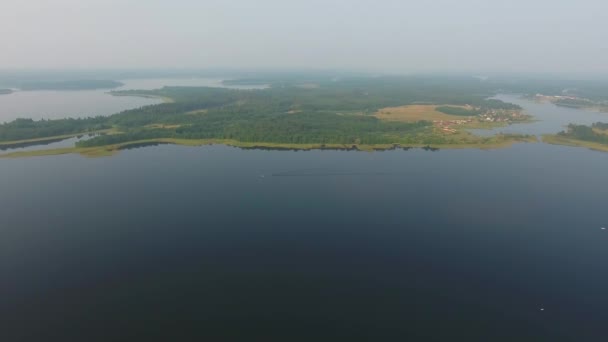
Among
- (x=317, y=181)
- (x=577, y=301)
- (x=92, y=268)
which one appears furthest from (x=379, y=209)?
(x=92, y=268)

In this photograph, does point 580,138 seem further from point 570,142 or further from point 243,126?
point 243,126

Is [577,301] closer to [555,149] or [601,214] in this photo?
[601,214]

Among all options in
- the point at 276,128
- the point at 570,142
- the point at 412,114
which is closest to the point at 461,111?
the point at 412,114

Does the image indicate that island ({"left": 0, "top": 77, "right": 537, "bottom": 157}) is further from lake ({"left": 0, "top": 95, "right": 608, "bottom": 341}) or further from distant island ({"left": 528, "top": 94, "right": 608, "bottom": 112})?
distant island ({"left": 528, "top": 94, "right": 608, "bottom": 112})

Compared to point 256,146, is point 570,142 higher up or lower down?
lower down

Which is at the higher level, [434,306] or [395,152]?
[395,152]

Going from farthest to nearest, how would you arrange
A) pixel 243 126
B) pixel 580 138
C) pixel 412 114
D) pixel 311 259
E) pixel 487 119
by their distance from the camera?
pixel 412 114, pixel 487 119, pixel 243 126, pixel 580 138, pixel 311 259

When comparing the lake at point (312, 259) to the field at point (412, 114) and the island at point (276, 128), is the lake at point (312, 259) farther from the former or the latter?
the field at point (412, 114)
